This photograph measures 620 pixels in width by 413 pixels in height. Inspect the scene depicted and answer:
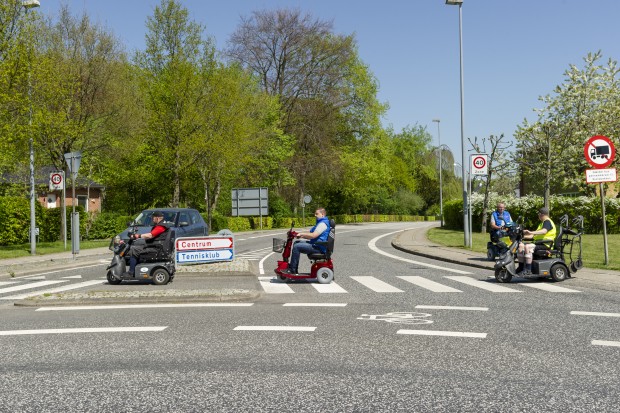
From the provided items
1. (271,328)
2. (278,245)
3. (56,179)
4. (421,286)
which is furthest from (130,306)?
(56,179)

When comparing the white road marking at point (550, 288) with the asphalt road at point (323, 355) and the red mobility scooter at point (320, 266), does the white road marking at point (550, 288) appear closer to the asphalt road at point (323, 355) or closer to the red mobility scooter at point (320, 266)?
the asphalt road at point (323, 355)

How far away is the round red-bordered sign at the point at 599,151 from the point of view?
46.2 ft

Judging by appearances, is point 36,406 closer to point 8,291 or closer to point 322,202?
point 8,291

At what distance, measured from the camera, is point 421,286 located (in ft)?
39.8

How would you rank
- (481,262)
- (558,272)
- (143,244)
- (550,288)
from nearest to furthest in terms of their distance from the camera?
(550,288)
(558,272)
(143,244)
(481,262)

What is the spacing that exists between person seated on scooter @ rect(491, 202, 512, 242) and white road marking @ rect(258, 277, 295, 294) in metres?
7.04

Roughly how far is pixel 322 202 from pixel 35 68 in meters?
49.3

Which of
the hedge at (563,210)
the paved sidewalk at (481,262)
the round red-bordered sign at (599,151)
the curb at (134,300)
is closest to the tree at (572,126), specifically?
the hedge at (563,210)

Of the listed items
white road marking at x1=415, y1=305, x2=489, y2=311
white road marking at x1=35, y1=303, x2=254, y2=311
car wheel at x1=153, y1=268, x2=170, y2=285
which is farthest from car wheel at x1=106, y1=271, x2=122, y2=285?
white road marking at x1=415, y1=305, x2=489, y2=311

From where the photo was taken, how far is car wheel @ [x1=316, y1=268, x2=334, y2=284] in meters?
12.7

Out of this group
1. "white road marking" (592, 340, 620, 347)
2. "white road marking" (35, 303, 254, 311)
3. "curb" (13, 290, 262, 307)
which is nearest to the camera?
"white road marking" (592, 340, 620, 347)

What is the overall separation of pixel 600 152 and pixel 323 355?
10.9 m

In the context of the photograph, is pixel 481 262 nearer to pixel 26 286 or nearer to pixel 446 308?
pixel 446 308

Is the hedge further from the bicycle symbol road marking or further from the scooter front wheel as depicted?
the bicycle symbol road marking
